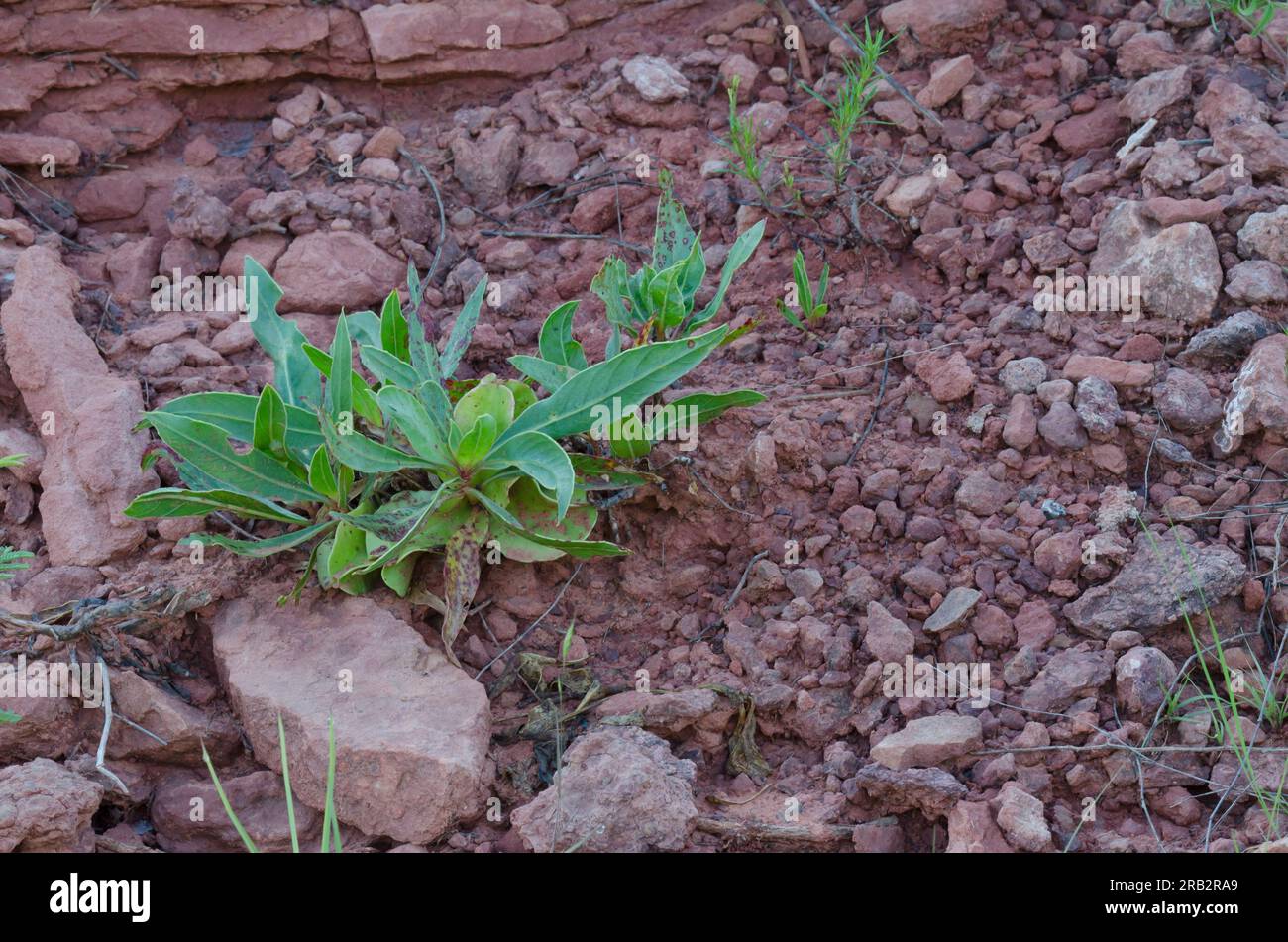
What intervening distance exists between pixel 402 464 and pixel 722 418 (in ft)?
2.98

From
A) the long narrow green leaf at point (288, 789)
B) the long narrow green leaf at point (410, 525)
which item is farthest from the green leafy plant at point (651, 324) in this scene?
the long narrow green leaf at point (288, 789)

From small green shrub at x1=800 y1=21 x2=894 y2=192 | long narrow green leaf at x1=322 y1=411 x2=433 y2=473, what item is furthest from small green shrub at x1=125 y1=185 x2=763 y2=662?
small green shrub at x1=800 y1=21 x2=894 y2=192

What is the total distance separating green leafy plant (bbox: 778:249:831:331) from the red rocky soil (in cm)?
8

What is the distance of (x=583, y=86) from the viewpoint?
4586mm

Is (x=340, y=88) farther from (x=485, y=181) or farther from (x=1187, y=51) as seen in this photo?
(x=1187, y=51)

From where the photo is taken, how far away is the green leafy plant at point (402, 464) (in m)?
3.01

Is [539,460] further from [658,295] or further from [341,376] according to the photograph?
[658,295]

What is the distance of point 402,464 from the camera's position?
304cm

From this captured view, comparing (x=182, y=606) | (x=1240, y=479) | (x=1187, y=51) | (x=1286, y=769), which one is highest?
(x=1187, y=51)

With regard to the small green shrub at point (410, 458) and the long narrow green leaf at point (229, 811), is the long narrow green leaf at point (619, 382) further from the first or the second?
the long narrow green leaf at point (229, 811)

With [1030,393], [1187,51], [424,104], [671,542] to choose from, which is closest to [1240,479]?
[1030,393]

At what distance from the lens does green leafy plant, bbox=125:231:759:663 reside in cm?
301

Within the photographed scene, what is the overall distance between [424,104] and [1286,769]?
360cm

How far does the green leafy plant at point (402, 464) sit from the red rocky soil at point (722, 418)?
145 mm
